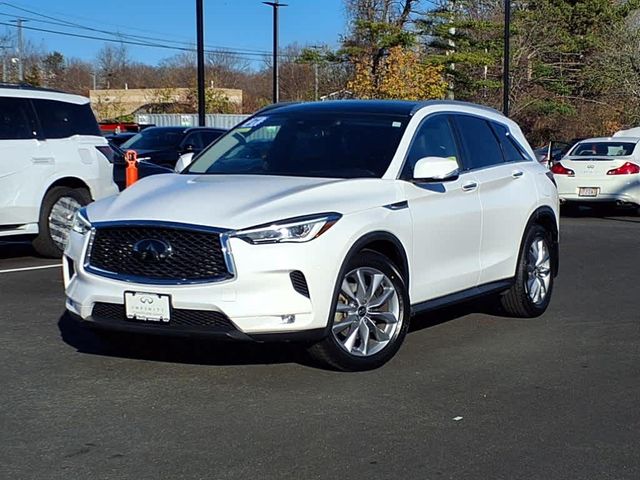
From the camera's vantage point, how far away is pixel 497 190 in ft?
25.7

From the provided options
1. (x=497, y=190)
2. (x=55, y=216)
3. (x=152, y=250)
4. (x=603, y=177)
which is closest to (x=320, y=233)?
(x=152, y=250)

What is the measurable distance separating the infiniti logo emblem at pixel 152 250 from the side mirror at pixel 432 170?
6.15 feet

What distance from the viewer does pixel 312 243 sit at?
5.84 m

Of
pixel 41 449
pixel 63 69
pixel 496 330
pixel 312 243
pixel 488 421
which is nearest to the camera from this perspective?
pixel 41 449

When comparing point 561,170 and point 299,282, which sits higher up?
point 561,170

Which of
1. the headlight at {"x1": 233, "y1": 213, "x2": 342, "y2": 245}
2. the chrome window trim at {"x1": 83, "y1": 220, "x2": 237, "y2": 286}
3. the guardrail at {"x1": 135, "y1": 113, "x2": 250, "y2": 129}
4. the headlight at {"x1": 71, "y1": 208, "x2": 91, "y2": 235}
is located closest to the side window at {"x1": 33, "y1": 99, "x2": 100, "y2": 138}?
the headlight at {"x1": 71, "y1": 208, "x2": 91, "y2": 235}

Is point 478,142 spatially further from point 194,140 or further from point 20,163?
point 194,140

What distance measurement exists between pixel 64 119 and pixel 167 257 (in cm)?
658

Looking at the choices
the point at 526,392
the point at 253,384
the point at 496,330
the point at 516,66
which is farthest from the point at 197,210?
the point at 516,66

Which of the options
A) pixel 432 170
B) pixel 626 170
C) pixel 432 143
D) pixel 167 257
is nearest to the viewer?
pixel 167 257

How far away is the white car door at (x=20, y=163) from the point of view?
437 inches

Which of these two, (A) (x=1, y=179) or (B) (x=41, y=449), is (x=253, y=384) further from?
(A) (x=1, y=179)

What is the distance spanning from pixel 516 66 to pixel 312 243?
47.2 m

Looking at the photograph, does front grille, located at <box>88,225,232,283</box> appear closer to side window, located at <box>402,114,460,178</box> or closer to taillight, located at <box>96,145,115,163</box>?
side window, located at <box>402,114,460,178</box>
